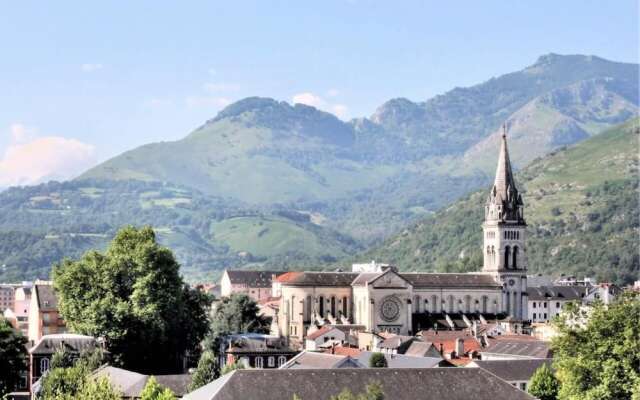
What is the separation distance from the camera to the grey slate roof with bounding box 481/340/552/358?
368ft

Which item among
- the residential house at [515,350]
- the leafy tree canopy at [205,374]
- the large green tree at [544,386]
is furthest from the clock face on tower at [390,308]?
the large green tree at [544,386]

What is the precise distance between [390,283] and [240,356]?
3859 centimetres

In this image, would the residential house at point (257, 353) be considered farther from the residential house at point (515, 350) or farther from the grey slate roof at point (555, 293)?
the grey slate roof at point (555, 293)

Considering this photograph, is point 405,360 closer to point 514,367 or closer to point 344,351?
point 514,367

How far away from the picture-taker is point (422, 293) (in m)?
159

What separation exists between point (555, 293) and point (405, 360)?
3231 inches

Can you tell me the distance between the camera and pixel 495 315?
160 metres

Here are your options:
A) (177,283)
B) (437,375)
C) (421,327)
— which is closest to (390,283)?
(421,327)

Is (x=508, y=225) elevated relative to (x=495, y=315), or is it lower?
elevated

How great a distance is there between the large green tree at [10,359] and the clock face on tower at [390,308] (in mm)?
54649

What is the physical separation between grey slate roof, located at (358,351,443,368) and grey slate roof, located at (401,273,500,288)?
46.8 m

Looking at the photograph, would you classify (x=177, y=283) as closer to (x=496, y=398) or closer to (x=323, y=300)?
(x=323, y=300)

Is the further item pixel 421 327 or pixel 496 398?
pixel 421 327

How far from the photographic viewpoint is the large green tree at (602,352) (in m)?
79.1
